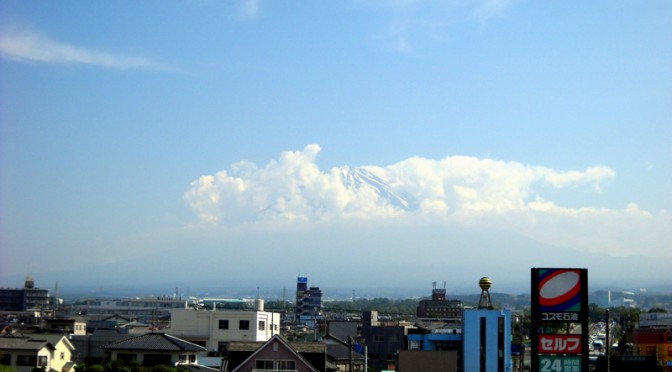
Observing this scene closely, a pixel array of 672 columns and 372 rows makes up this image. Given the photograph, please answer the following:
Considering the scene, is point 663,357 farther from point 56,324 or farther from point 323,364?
point 56,324

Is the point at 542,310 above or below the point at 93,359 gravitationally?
above

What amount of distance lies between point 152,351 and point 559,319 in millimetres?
25795

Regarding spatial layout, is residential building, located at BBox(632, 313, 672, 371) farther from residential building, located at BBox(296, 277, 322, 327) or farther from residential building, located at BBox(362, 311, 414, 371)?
residential building, located at BBox(296, 277, 322, 327)

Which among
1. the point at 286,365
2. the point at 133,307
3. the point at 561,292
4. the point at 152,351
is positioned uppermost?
the point at 561,292

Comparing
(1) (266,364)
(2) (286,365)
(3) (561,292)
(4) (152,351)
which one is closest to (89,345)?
(4) (152,351)

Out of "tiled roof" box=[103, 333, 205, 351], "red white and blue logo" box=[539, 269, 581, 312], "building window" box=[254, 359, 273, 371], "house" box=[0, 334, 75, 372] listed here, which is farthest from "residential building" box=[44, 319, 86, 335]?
"red white and blue logo" box=[539, 269, 581, 312]

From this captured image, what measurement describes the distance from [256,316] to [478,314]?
1754 centimetres

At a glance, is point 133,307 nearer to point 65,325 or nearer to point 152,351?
point 65,325

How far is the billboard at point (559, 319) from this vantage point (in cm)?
2695

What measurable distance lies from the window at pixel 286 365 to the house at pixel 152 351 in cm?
966

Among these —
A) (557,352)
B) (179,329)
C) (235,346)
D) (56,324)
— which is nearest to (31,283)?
(56,324)

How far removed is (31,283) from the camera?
17738 centimetres

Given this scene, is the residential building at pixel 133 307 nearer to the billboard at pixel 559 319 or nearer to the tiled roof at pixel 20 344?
the tiled roof at pixel 20 344

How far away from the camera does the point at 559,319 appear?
26922mm
